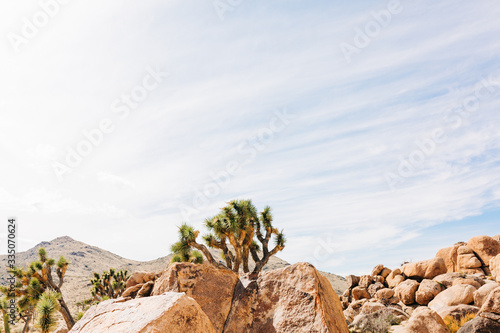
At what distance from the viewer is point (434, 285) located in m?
24.5

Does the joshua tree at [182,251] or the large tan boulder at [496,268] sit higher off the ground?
the joshua tree at [182,251]

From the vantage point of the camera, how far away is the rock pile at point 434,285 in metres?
20.1

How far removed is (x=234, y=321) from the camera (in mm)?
7586

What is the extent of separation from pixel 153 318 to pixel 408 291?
2602cm

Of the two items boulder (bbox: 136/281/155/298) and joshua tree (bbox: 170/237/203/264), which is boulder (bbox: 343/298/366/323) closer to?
joshua tree (bbox: 170/237/203/264)

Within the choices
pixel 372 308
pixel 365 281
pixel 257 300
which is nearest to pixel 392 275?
pixel 365 281

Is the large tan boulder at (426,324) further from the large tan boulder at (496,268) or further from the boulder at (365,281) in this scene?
the boulder at (365,281)

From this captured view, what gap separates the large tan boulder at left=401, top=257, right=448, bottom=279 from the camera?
27.9 meters

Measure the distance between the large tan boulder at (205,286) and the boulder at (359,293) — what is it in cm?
2519

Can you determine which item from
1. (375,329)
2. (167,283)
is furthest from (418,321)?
(167,283)

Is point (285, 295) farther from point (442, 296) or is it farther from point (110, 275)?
point (110, 275)

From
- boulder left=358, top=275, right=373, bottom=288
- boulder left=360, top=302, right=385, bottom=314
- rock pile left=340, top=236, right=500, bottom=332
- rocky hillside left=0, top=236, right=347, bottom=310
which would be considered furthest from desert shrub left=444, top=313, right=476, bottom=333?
rocky hillside left=0, top=236, right=347, bottom=310

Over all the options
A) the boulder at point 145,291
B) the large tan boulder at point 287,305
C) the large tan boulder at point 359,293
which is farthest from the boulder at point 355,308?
the boulder at point 145,291

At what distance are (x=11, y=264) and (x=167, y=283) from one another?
104 feet
